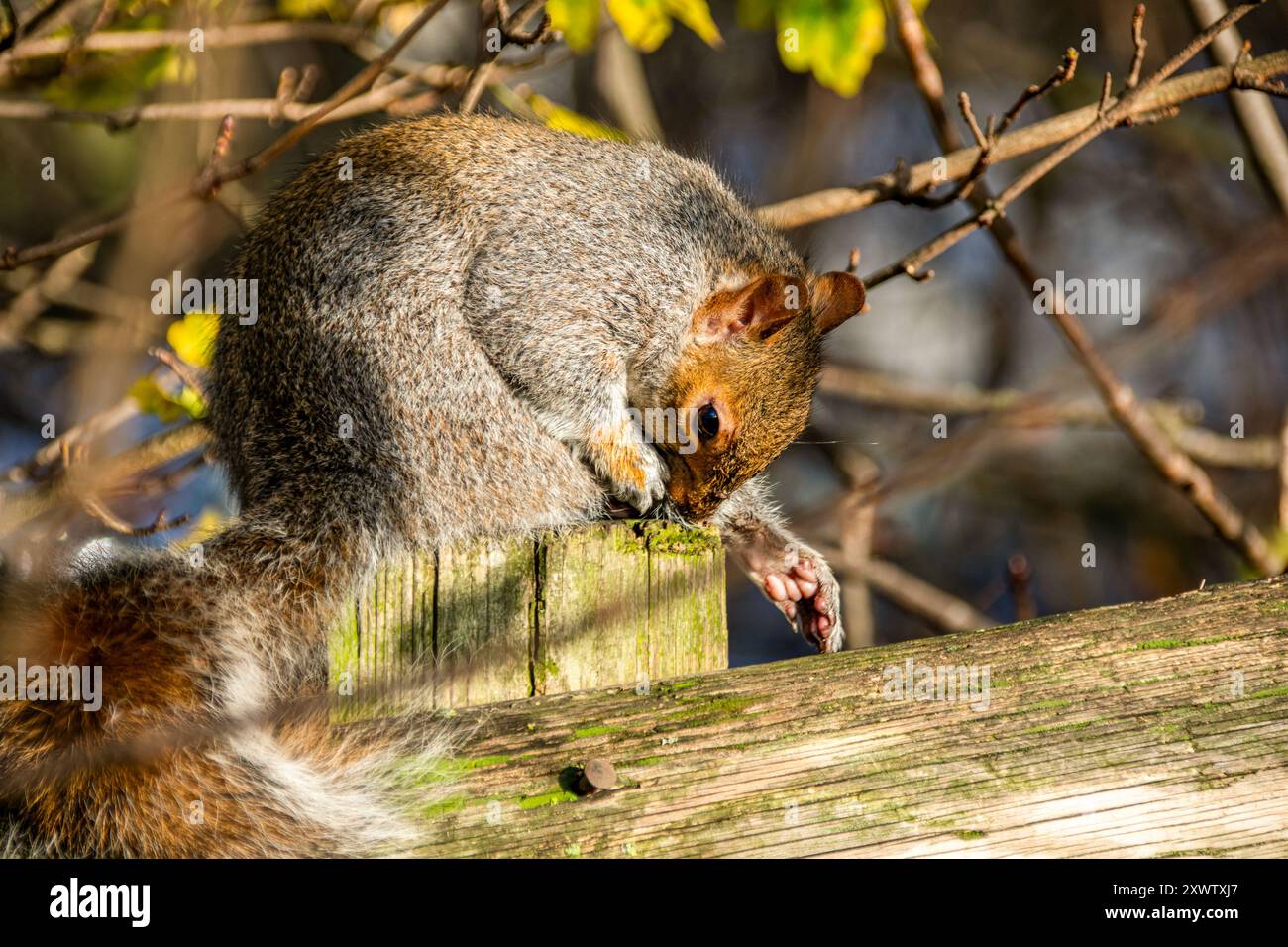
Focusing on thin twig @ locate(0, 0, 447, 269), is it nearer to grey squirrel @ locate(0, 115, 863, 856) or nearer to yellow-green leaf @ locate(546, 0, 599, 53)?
grey squirrel @ locate(0, 115, 863, 856)

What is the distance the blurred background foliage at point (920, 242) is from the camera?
311cm

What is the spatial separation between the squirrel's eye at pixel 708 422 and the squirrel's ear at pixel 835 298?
13.6 inches

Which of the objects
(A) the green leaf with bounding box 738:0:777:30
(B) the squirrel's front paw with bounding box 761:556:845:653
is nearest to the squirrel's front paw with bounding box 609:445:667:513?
(B) the squirrel's front paw with bounding box 761:556:845:653

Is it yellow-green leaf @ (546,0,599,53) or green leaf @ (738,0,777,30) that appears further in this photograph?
green leaf @ (738,0,777,30)

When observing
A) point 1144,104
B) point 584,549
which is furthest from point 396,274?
point 1144,104

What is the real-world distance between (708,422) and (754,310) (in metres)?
0.24

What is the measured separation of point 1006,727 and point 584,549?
50 centimetres

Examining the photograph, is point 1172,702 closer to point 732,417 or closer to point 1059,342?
point 732,417

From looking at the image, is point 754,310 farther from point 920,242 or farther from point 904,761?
point 920,242

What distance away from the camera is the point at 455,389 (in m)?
2.07

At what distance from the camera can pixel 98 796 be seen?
4.44 ft

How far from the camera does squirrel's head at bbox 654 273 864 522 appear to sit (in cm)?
219

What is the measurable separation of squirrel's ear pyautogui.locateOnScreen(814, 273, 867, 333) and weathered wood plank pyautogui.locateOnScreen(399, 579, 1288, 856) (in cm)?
114

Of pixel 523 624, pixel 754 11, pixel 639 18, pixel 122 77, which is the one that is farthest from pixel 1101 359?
pixel 122 77
